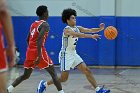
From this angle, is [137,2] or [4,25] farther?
[137,2]

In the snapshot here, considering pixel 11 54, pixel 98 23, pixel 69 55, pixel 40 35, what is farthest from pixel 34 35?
pixel 98 23

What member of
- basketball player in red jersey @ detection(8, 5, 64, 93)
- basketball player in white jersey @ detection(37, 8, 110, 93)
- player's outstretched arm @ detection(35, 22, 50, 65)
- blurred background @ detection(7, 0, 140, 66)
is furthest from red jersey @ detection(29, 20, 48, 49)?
blurred background @ detection(7, 0, 140, 66)

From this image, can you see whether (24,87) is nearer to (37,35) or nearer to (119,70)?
(37,35)

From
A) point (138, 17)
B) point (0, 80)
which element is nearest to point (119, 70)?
point (138, 17)

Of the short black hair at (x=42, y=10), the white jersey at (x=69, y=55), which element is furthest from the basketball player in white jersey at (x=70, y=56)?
the short black hair at (x=42, y=10)

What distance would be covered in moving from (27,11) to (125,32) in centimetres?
313

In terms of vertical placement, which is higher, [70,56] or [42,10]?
[42,10]

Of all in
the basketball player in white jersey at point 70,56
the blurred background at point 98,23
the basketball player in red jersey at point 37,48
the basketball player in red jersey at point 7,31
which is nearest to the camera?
the basketball player in red jersey at point 7,31

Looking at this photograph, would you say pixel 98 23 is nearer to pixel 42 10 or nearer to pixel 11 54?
pixel 42 10

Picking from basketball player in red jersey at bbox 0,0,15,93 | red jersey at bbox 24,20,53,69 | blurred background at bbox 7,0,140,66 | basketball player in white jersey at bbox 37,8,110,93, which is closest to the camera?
basketball player in red jersey at bbox 0,0,15,93

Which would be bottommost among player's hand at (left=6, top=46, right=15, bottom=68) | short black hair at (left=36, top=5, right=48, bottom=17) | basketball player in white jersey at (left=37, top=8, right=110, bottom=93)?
basketball player in white jersey at (left=37, top=8, right=110, bottom=93)

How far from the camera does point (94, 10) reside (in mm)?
11703

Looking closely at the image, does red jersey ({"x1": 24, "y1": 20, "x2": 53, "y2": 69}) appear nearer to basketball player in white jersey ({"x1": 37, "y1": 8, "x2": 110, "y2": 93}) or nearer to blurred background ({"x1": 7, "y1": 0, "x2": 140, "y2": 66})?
basketball player in white jersey ({"x1": 37, "y1": 8, "x2": 110, "y2": 93})

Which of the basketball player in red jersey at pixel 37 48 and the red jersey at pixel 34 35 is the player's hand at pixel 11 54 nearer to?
the basketball player in red jersey at pixel 37 48
